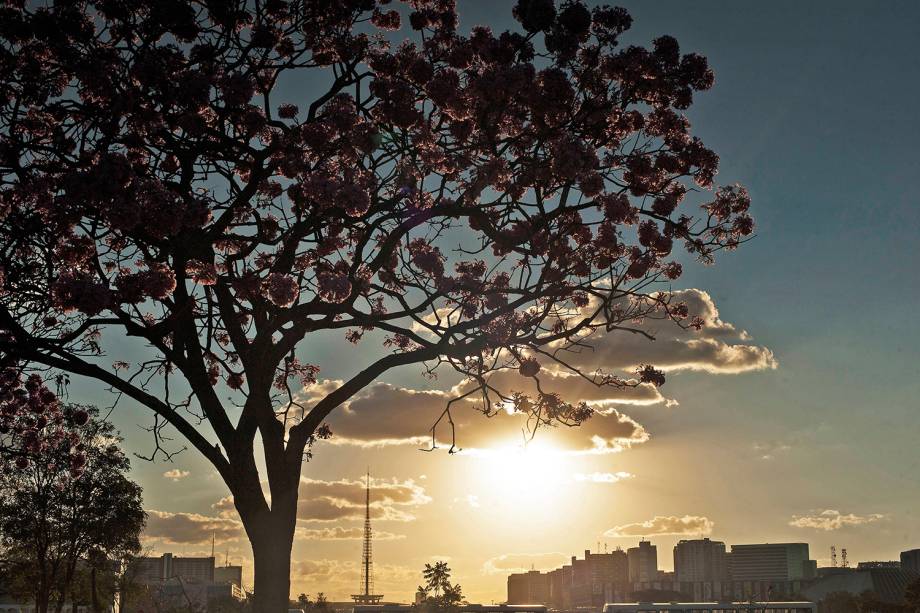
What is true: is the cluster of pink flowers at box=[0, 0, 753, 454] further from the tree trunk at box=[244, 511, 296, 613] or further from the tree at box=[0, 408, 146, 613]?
the tree at box=[0, 408, 146, 613]

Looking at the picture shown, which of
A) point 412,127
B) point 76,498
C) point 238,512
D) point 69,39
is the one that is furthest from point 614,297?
point 76,498

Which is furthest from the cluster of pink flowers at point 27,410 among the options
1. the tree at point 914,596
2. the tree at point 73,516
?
the tree at point 914,596

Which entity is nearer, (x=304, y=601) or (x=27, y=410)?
(x=27, y=410)

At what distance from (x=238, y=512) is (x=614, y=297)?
19.5ft

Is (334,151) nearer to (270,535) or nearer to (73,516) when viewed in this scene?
(270,535)

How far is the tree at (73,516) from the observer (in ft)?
141

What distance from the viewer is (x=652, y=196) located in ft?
45.2

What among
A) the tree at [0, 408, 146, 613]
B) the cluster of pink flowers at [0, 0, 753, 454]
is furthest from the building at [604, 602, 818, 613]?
the tree at [0, 408, 146, 613]

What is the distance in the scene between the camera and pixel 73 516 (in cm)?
4403

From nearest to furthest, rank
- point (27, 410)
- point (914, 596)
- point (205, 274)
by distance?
point (205, 274)
point (27, 410)
point (914, 596)

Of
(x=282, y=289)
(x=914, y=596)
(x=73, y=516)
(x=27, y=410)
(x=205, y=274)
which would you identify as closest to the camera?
(x=282, y=289)

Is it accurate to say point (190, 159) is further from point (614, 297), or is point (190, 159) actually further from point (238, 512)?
point (614, 297)

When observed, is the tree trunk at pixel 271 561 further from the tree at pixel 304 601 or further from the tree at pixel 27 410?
the tree at pixel 304 601

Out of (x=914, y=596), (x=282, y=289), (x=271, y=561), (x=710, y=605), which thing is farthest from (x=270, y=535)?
(x=914, y=596)
